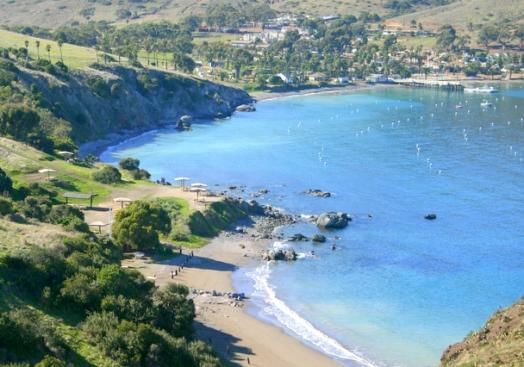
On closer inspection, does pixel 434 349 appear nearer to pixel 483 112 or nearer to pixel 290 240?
pixel 290 240

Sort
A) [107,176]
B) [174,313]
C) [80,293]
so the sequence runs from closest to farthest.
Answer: [80,293] < [174,313] < [107,176]

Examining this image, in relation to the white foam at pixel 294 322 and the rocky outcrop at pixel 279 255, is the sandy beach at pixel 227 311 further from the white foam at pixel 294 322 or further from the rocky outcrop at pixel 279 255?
the white foam at pixel 294 322

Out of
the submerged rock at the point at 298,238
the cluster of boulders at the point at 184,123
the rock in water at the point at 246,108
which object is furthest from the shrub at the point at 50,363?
the rock in water at the point at 246,108

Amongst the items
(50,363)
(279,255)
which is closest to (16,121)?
(279,255)

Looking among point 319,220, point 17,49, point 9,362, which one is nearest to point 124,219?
point 319,220

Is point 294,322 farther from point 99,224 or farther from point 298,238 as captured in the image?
point 298,238

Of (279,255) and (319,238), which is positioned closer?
(279,255)

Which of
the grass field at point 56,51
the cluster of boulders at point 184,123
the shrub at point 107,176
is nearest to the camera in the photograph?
the shrub at point 107,176
